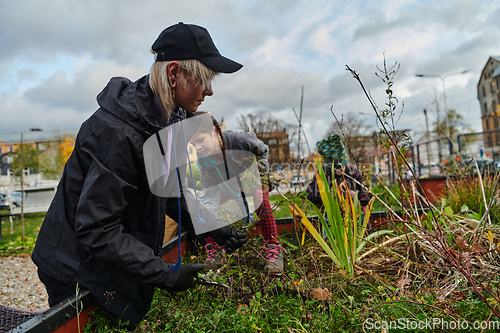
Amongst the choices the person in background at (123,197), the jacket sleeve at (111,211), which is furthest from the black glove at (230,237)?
the jacket sleeve at (111,211)

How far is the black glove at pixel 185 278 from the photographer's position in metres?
1.43

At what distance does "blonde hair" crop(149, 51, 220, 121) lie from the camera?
1487mm

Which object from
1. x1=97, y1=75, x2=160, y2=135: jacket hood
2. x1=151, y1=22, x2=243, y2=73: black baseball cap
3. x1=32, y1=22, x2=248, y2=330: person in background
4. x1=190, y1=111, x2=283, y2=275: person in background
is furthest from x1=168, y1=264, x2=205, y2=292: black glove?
x1=151, y1=22, x2=243, y2=73: black baseball cap

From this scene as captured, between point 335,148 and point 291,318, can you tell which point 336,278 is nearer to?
point 291,318

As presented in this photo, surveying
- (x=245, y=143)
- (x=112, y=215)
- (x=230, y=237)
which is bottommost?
(x=230, y=237)

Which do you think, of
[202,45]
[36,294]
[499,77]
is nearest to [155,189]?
[202,45]

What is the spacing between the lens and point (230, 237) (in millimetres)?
1992

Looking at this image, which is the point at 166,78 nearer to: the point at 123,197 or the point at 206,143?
the point at 123,197

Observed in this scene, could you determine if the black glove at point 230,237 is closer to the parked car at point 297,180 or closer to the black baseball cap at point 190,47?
the parked car at point 297,180

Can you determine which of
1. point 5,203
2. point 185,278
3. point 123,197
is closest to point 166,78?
point 123,197

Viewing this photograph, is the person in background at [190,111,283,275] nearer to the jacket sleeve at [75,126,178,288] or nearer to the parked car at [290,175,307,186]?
the parked car at [290,175,307,186]

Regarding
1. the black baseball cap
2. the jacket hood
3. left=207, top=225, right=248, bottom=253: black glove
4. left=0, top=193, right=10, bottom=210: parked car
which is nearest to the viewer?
the jacket hood

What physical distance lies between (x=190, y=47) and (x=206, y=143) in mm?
1220

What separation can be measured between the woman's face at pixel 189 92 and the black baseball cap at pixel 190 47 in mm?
94
